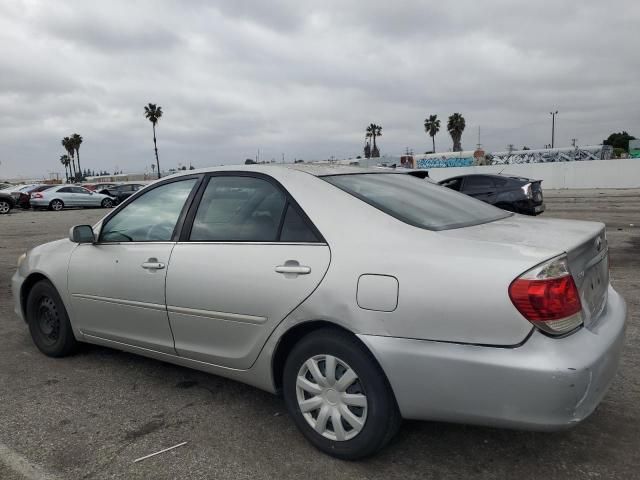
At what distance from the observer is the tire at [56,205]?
2822 centimetres

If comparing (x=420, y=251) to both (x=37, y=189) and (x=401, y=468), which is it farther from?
(x=37, y=189)

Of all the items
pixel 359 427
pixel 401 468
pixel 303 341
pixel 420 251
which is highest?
pixel 420 251

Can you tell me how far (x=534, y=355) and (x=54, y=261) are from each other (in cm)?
360

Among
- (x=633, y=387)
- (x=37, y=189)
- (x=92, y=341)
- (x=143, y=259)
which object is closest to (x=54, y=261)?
(x=92, y=341)

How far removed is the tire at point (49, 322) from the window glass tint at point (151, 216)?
78 cm

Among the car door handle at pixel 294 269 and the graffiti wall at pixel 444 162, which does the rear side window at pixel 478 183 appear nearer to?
the car door handle at pixel 294 269

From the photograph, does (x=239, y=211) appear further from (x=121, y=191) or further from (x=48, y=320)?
(x=121, y=191)

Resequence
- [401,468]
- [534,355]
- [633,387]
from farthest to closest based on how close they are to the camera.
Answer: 1. [633,387]
2. [401,468]
3. [534,355]

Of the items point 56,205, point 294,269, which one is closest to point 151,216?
point 294,269

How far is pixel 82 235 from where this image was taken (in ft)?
12.7

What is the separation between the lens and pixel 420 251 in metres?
2.46

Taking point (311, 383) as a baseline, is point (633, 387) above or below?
below

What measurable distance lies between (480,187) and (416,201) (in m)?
10.4


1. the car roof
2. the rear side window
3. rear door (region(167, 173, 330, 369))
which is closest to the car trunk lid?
rear door (region(167, 173, 330, 369))
